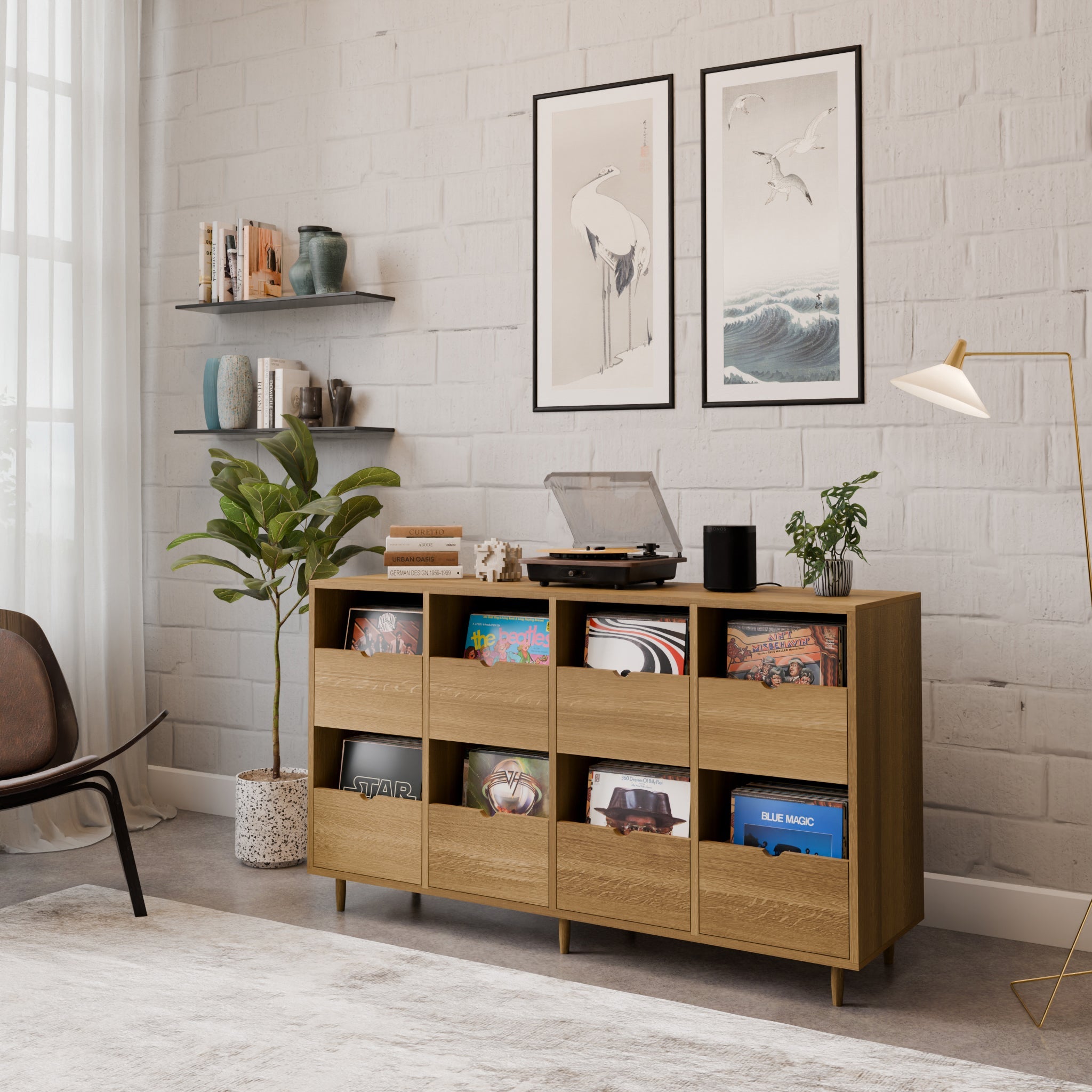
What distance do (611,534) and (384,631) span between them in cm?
61

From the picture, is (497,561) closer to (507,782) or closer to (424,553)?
(424,553)

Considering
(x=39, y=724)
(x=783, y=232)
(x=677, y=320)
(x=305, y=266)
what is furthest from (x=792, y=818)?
(x=305, y=266)

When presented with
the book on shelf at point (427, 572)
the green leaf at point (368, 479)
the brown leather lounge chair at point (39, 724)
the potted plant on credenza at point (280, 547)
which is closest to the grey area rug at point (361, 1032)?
the brown leather lounge chair at point (39, 724)

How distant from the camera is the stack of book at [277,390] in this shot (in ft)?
12.0

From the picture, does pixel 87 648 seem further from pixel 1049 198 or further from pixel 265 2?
pixel 1049 198

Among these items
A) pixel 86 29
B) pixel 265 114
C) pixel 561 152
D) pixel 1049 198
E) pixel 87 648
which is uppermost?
pixel 86 29

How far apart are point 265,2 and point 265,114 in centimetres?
36

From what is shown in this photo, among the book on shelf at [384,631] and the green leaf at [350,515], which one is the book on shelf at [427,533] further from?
the green leaf at [350,515]

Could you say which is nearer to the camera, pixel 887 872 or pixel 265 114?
pixel 887 872

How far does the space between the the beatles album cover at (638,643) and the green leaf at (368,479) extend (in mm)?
949

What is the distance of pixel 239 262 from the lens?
368 centimetres

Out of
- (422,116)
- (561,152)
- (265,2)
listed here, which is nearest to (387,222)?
(422,116)

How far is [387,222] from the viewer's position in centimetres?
358

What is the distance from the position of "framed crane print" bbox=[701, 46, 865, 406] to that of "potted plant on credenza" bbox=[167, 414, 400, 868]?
1.05 m
